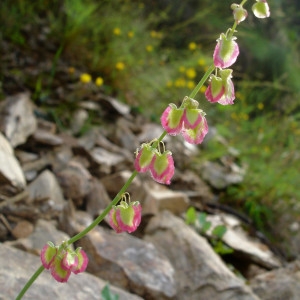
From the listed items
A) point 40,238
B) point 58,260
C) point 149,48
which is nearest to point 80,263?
point 58,260

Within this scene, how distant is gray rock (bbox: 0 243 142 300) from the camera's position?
1.46 metres

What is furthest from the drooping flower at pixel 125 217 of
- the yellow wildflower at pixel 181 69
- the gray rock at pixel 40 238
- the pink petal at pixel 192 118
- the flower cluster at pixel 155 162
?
the yellow wildflower at pixel 181 69

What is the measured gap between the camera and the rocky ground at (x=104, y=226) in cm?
190

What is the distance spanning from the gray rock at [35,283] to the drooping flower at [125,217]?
1.87 ft

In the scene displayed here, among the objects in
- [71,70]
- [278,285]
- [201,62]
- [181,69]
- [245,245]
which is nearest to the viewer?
[278,285]

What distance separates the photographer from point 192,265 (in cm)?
215

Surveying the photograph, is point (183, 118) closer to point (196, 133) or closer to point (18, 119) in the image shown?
point (196, 133)

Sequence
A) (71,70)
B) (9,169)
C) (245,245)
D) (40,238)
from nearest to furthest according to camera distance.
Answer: (40,238) < (9,169) < (245,245) < (71,70)

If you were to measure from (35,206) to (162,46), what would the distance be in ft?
11.2

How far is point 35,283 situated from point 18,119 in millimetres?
1250

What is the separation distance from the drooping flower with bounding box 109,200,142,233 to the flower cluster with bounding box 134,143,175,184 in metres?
0.10

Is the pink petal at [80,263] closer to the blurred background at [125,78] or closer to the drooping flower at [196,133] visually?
the drooping flower at [196,133]

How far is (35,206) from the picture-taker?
211 cm

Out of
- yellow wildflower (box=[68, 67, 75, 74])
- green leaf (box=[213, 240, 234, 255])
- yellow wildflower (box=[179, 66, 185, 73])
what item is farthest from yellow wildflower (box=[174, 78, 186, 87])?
green leaf (box=[213, 240, 234, 255])
